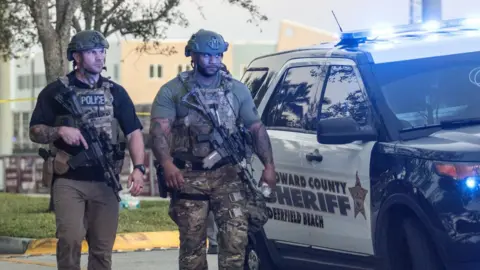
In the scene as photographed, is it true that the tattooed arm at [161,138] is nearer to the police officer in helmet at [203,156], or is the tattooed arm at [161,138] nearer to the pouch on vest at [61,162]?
the police officer in helmet at [203,156]

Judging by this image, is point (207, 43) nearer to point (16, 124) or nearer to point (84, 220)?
point (84, 220)

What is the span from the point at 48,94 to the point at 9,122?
984 inches

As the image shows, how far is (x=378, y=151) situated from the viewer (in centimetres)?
698

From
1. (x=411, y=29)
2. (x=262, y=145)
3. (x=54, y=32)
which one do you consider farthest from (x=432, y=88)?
(x=54, y=32)

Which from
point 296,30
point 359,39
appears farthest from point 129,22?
point 296,30

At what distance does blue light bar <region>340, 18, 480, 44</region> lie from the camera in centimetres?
782

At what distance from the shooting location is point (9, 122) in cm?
3198

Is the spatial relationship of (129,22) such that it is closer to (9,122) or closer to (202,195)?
(202,195)

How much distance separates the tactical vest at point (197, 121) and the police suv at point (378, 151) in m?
0.64

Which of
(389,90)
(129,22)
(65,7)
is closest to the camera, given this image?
(389,90)

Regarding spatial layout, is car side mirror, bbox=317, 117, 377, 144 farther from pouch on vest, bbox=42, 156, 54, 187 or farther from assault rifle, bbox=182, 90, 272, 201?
pouch on vest, bbox=42, 156, 54, 187

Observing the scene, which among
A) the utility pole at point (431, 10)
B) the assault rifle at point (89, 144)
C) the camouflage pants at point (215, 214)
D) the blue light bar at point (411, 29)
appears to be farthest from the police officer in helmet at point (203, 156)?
the utility pole at point (431, 10)

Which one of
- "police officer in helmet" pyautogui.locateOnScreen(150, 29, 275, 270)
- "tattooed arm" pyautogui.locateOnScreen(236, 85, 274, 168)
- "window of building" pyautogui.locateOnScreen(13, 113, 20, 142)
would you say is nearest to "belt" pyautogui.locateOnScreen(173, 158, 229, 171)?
"police officer in helmet" pyautogui.locateOnScreen(150, 29, 275, 270)

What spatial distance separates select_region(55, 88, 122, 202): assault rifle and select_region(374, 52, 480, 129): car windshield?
178 centimetres
